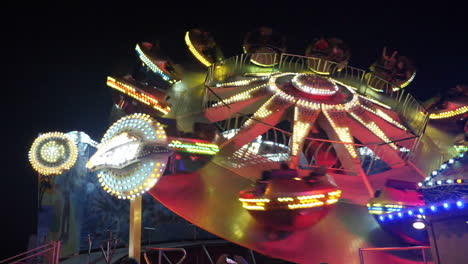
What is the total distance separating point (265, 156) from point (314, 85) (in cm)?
315

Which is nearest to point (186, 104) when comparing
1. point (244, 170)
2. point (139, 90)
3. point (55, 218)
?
point (139, 90)

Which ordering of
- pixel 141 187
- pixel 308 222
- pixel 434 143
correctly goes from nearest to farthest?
pixel 141 187
pixel 308 222
pixel 434 143

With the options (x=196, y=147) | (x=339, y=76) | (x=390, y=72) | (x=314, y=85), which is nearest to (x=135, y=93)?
(x=196, y=147)

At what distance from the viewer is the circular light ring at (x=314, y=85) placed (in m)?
10.4

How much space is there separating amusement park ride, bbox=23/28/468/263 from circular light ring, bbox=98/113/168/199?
0.02 m

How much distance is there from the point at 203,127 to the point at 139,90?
1873mm

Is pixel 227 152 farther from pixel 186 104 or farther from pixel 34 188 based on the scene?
pixel 34 188

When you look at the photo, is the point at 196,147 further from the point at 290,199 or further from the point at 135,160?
the point at 290,199

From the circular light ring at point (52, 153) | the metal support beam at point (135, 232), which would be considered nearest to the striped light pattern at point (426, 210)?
the metal support beam at point (135, 232)

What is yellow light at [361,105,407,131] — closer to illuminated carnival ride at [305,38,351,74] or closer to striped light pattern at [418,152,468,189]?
illuminated carnival ride at [305,38,351,74]

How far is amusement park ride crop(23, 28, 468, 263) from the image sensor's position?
6.18 meters

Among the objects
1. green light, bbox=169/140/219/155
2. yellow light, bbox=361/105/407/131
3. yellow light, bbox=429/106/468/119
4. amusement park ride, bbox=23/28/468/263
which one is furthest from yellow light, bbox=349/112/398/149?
green light, bbox=169/140/219/155

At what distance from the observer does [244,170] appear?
824cm

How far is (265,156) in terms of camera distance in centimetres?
901
